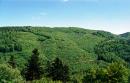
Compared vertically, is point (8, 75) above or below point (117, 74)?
below

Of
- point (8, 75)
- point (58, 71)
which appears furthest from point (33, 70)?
point (8, 75)

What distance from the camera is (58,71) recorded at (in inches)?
4555

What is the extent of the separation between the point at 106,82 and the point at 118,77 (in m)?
5.08

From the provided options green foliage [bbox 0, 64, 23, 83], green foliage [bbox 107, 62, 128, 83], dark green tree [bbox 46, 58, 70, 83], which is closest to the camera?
green foliage [bbox 0, 64, 23, 83]

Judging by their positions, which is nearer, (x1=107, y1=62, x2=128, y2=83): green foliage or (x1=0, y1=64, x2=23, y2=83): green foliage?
(x1=0, y1=64, x2=23, y2=83): green foliage

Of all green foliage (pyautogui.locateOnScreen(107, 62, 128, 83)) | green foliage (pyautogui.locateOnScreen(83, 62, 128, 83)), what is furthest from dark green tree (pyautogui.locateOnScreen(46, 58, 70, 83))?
Result: green foliage (pyautogui.locateOnScreen(107, 62, 128, 83))

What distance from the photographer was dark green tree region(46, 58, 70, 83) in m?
116

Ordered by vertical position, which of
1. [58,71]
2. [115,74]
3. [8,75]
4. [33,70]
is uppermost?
[115,74]

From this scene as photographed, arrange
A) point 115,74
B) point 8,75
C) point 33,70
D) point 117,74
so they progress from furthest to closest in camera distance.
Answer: point 33,70 → point 115,74 → point 117,74 → point 8,75

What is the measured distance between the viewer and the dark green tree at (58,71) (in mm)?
115719

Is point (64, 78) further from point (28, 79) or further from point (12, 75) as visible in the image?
point (12, 75)

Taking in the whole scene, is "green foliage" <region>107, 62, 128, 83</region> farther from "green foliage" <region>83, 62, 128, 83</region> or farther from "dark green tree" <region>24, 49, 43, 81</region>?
"dark green tree" <region>24, 49, 43, 81</region>

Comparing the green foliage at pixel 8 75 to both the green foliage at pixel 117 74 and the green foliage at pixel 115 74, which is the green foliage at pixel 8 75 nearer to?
the green foliage at pixel 115 74

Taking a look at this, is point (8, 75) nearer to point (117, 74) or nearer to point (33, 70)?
point (33, 70)
